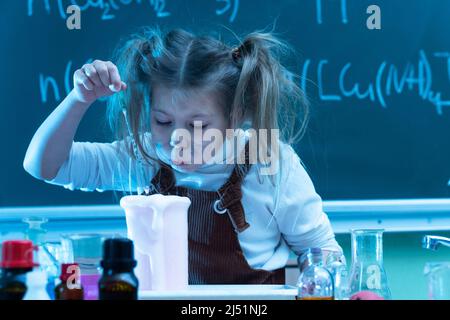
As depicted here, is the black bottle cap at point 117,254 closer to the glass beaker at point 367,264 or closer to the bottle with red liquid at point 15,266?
the bottle with red liquid at point 15,266

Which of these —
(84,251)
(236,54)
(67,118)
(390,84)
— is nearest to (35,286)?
(84,251)

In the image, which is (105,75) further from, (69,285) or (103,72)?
(69,285)

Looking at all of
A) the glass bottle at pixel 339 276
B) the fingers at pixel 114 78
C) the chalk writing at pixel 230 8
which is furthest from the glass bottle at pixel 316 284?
the chalk writing at pixel 230 8

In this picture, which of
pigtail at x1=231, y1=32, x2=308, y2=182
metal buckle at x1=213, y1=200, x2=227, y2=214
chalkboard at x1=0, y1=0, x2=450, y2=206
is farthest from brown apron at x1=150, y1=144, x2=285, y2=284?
chalkboard at x1=0, y1=0, x2=450, y2=206

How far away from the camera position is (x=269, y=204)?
1265mm

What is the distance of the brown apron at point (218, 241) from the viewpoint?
3.95 feet

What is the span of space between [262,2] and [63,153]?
0.87 metres

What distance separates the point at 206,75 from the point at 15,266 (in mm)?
692

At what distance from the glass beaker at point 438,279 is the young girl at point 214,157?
0.35 meters

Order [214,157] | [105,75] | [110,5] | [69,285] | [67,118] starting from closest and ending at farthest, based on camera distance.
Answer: [69,285] → [105,75] → [67,118] → [214,157] → [110,5]
